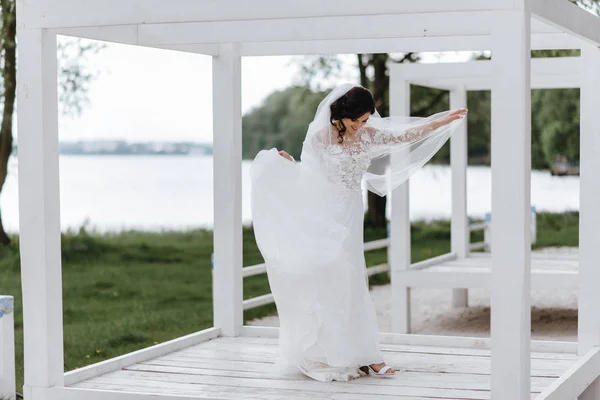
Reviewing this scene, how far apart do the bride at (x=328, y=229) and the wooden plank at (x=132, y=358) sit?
1051 mm

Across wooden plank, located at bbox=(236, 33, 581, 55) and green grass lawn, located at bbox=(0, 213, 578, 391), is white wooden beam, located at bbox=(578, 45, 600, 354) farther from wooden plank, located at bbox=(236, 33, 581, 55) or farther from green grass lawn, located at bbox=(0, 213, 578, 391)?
green grass lawn, located at bbox=(0, 213, 578, 391)

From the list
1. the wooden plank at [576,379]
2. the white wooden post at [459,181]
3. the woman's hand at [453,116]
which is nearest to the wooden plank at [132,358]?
the woman's hand at [453,116]

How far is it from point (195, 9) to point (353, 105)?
1.41 metres

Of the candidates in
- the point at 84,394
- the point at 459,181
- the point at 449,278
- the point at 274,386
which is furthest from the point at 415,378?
the point at 459,181

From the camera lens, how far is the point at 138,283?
17.5 metres

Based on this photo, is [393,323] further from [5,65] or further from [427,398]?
[5,65]

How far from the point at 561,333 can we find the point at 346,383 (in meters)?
6.68

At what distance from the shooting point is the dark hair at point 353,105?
22.1ft

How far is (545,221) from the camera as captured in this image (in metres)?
25.4

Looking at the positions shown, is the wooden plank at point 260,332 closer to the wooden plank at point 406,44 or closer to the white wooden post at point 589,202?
the wooden plank at point 406,44

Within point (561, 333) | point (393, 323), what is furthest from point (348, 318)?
point (561, 333)

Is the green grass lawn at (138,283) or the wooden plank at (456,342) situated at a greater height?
the wooden plank at (456,342)

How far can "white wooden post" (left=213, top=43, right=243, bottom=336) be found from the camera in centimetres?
827

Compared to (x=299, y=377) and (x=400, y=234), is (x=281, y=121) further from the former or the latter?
(x=299, y=377)
